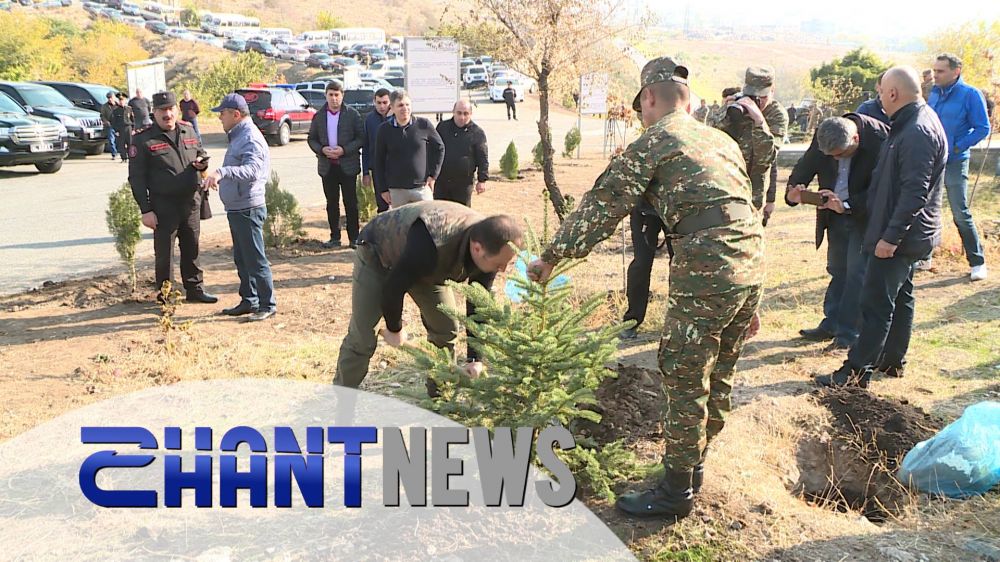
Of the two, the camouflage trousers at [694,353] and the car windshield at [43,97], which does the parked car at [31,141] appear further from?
the camouflage trousers at [694,353]

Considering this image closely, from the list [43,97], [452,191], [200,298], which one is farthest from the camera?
[43,97]

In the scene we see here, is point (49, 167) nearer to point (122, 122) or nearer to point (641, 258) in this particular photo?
point (122, 122)

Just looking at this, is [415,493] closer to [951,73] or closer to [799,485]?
[799,485]

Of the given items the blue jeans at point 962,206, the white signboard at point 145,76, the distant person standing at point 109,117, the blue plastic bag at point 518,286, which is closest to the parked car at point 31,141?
the distant person standing at point 109,117

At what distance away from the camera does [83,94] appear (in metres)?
21.2

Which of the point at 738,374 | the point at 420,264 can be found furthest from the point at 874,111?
the point at 420,264

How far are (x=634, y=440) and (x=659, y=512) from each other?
77cm

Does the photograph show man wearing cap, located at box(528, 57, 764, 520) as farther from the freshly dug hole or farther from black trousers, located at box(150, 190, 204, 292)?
black trousers, located at box(150, 190, 204, 292)

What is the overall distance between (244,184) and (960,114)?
667cm

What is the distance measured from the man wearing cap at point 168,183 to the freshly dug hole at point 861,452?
5.27 metres

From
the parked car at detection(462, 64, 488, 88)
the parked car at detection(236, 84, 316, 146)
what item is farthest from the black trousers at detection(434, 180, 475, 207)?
the parked car at detection(462, 64, 488, 88)

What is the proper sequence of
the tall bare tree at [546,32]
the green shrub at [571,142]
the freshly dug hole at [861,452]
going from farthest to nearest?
the green shrub at [571,142] < the tall bare tree at [546,32] < the freshly dug hole at [861,452]

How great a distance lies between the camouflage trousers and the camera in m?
3.00

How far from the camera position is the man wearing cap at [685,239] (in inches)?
115
